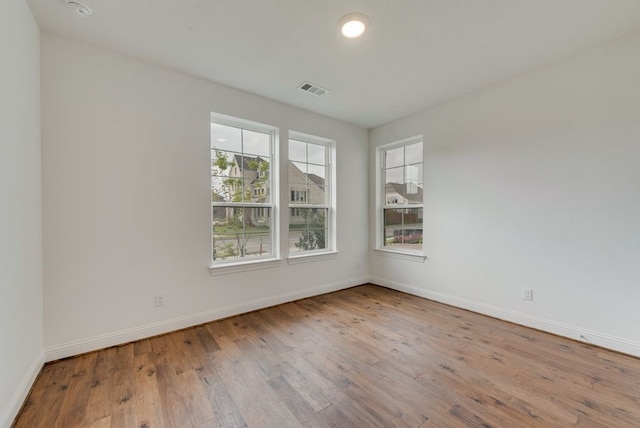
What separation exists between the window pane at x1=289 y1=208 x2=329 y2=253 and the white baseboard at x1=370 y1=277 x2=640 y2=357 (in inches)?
60.3

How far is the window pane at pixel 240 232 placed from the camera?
10.2 ft

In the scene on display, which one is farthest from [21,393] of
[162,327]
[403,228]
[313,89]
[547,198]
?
[547,198]

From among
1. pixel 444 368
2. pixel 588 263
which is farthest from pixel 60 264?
pixel 588 263

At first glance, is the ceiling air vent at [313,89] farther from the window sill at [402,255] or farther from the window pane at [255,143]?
the window sill at [402,255]

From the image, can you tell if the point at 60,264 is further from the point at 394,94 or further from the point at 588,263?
the point at 588,263

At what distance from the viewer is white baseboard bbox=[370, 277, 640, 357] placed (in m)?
2.27

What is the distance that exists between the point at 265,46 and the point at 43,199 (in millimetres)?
2191

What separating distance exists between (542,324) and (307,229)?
285 cm

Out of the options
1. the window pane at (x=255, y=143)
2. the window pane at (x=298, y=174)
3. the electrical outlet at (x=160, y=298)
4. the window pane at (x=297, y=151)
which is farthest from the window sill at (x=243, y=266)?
the window pane at (x=297, y=151)

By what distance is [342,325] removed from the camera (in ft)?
9.35

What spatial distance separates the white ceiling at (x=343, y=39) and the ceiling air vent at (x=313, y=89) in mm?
102

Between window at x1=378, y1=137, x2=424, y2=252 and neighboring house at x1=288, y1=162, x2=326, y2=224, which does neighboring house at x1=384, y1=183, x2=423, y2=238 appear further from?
neighboring house at x1=288, y1=162, x2=326, y2=224

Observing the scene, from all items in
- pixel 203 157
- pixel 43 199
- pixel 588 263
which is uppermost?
pixel 203 157

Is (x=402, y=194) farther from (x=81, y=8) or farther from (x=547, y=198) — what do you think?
(x=81, y=8)
